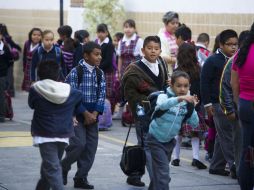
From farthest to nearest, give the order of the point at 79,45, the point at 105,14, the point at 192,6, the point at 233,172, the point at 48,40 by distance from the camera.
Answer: the point at 105,14, the point at 192,6, the point at 79,45, the point at 48,40, the point at 233,172

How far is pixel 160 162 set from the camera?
28.9 ft

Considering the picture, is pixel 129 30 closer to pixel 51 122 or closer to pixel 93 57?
pixel 93 57

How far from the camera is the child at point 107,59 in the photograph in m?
16.0

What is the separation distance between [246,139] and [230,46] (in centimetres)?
223

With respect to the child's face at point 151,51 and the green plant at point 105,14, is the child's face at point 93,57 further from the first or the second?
the green plant at point 105,14

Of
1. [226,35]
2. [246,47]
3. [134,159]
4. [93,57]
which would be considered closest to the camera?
[246,47]

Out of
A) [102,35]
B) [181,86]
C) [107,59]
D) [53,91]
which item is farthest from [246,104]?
[102,35]

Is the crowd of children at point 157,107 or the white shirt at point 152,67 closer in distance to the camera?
the crowd of children at point 157,107

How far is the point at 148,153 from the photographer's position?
918 cm

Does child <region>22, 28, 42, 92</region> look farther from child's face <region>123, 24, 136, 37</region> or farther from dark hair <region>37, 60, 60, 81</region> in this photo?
dark hair <region>37, 60, 60, 81</region>

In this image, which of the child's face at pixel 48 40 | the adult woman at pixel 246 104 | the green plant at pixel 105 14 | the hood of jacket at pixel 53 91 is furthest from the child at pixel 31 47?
the adult woman at pixel 246 104

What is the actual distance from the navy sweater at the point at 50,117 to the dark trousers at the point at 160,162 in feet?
2.82

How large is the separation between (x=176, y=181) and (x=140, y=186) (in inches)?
21.6

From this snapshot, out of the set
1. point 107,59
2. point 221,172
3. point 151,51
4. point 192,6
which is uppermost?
point 192,6
